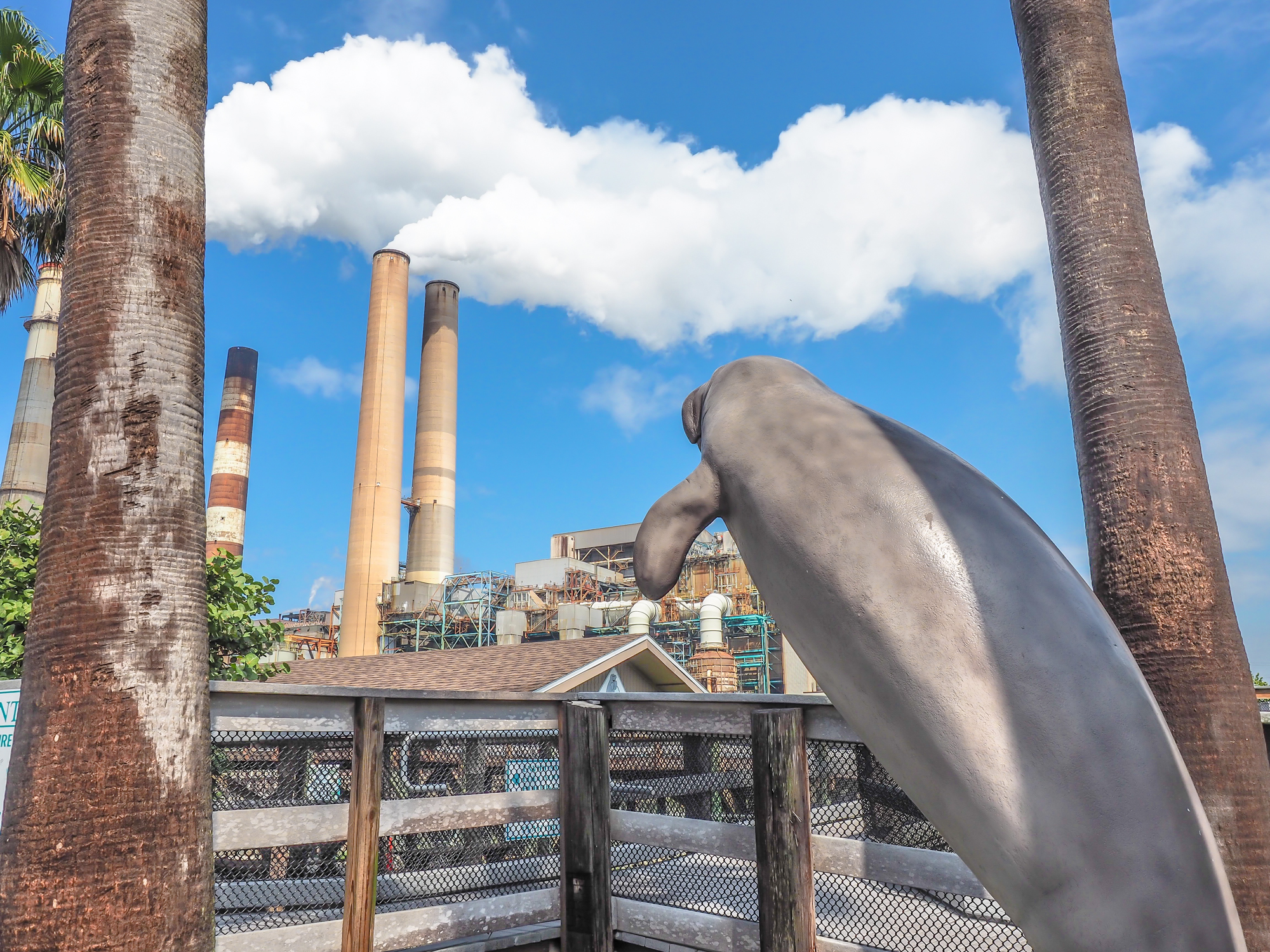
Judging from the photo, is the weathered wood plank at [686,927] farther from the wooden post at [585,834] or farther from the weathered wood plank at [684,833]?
the weathered wood plank at [684,833]

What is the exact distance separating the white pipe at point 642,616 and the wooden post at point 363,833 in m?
25.4

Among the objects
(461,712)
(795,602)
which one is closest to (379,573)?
(461,712)

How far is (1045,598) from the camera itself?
1.92 meters

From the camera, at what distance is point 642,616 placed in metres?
30.3

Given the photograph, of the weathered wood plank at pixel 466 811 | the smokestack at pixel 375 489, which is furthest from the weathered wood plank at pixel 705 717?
the smokestack at pixel 375 489

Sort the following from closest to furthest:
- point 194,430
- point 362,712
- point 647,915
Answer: point 194,430
point 362,712
point 647,915

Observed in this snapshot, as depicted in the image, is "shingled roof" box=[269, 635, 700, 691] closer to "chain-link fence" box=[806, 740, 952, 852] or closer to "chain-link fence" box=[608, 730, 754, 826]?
"chain-link fence" box=[608, 730, 754, 826]

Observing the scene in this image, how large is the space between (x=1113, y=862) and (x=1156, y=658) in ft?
8.82

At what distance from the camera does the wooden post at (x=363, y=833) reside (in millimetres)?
3748

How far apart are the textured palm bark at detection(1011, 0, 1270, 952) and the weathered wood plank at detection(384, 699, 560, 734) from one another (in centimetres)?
278

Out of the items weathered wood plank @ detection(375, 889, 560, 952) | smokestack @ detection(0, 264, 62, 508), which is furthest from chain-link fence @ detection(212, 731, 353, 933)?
smokestack @ detection(0, 264, 62, 508)

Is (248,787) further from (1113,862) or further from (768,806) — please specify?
(1113,862)

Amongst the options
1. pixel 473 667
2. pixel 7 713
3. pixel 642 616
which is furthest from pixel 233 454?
pixel 7 713

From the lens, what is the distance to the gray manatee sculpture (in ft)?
5.46
